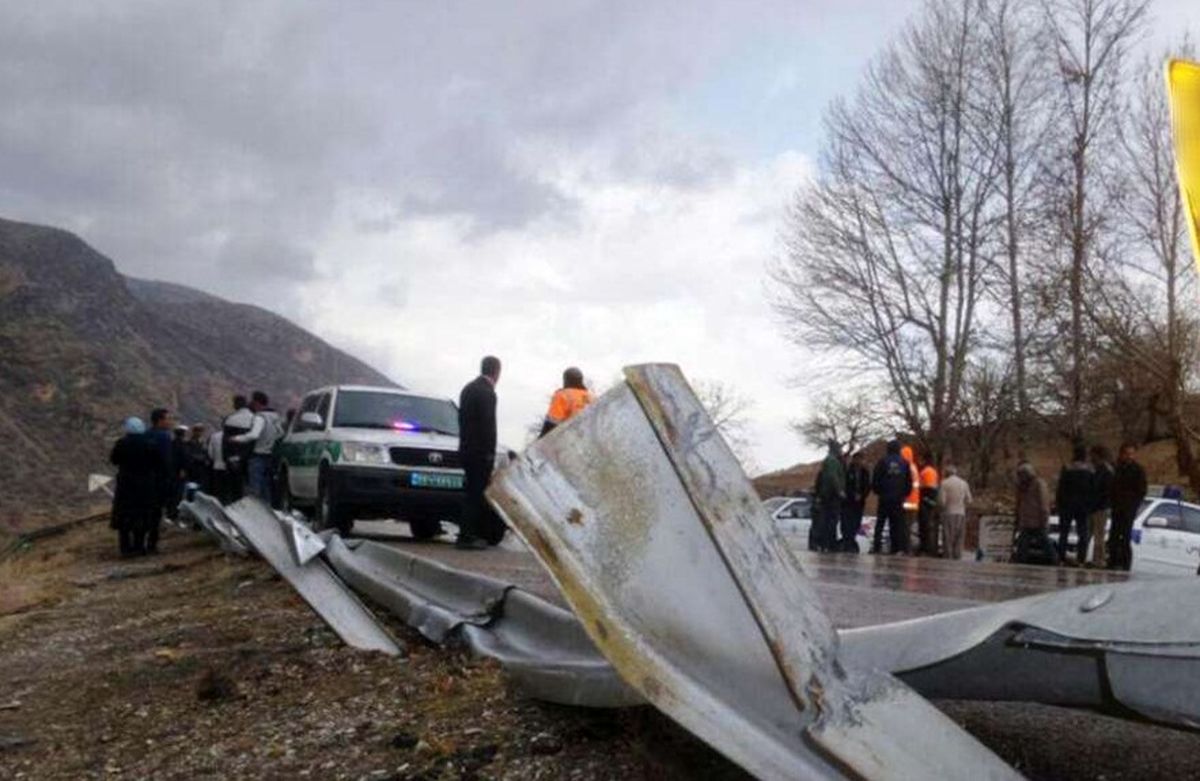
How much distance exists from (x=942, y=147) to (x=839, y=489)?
18459mm

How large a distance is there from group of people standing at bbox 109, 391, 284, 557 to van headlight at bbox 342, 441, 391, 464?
151 centimetres

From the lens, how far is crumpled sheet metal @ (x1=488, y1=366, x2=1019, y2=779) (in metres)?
2.26

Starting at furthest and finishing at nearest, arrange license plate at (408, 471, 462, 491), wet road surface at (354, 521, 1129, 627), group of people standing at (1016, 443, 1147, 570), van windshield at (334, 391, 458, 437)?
group of people standing at (1016, 443, 1147, 570), van windshield at (334, 391, 458, 437), license plate at (408, 471, 462, 491), wet road surface at (354, 521, 1129, 627)

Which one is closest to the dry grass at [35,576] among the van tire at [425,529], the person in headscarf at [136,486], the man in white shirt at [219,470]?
the person in headscarf at [136,486]

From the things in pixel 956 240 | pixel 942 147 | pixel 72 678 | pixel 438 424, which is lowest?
pixel 72 678

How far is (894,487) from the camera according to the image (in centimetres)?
1905

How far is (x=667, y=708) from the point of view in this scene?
222cm

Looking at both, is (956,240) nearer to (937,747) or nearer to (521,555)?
(521,555)

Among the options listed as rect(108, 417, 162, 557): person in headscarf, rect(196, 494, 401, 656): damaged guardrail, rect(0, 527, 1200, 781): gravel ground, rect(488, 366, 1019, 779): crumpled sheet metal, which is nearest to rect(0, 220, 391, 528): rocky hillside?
rect(108, 417, 162, 557): person in headscarf

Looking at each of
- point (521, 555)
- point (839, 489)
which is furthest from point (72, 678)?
point (839, 489)

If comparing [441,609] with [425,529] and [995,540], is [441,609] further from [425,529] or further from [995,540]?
[995,540]

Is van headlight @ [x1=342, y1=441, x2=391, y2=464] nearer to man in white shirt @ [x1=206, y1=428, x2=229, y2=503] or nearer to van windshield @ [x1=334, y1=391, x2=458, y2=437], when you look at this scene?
van windshield @ [x1=334, y1=391, x2=458, y2=437]

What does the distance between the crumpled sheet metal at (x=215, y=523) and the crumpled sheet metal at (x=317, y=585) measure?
3.35ft

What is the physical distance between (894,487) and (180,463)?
9812 millimetres
